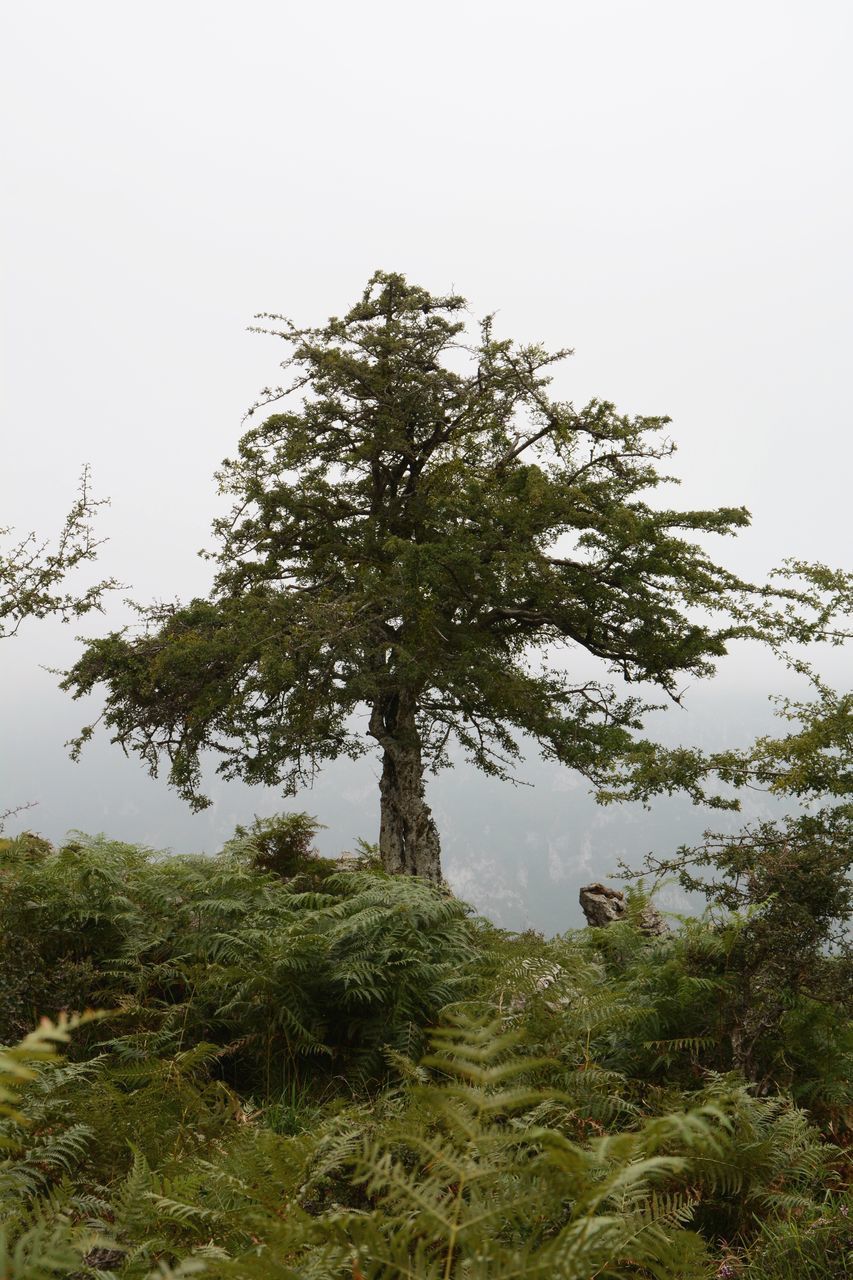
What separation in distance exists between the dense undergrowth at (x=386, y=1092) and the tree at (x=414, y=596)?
6474 millimetres

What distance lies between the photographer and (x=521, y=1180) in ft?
7.76

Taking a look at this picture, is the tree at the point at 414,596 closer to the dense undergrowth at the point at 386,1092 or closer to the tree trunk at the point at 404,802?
the tree trunk at the point at 404,802

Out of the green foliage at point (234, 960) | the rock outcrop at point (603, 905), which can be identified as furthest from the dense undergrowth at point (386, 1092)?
the rock outcrop at point (603, 905)

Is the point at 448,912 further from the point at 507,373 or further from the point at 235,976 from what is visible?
the point at 507,373

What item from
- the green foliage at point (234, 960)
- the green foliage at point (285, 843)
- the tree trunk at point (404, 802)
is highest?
the tree trunk at point (404, 802)

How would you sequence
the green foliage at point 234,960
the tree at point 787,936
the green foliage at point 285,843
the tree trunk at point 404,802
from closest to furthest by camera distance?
the tree at point 787,936
the green foliage at point 234,960
the green foliage at point 285,843
the tree trunk at point 404,802

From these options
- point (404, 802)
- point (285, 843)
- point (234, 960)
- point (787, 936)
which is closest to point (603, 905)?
point (404, 802)

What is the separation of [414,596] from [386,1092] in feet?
31.9

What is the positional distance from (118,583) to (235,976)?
35.7ft

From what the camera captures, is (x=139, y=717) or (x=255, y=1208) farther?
(x=139, y=717)

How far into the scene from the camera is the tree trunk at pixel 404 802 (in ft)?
50.0

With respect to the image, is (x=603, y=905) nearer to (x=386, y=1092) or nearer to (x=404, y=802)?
(x=404, y=802)

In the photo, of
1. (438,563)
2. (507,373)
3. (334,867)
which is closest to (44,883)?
(334,867)

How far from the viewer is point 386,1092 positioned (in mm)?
4039
